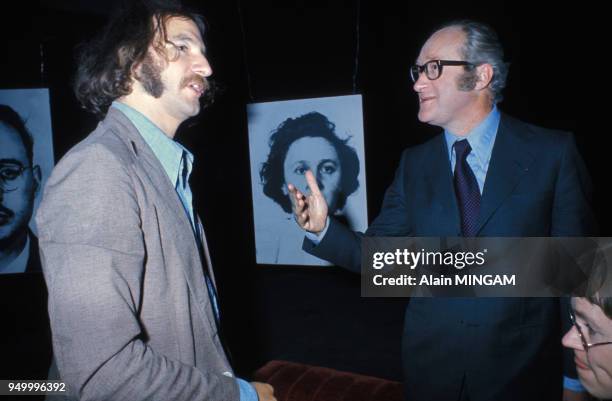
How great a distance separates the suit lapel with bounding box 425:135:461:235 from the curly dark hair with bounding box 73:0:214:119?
3.68 feet

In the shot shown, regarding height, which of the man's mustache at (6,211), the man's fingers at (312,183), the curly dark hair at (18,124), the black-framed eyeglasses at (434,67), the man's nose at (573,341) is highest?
the curly dark hair at (18,124)

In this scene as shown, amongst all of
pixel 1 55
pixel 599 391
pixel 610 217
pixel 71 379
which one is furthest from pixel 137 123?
pixel 1 55

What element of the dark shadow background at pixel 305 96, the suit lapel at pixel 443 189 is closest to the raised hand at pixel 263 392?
the suit lapel at pixel 443 189

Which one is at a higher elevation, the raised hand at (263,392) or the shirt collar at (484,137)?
the shirt collar at (484,137)

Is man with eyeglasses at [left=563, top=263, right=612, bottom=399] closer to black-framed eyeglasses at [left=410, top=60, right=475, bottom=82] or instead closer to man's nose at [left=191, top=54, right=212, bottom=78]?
black-framed eyeglasses at [left=410, top=60, right=475, bottom=82]

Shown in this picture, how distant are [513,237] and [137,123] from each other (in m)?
1.37

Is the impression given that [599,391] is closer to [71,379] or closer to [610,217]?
[71,379]

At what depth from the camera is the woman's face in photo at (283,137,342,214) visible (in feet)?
13.4

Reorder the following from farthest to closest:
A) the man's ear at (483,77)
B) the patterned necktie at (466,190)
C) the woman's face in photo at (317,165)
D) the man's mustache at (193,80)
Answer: the woman's face in photo at (317,165) → the man's ear at (483,77) → the patterned necktie at (466,190) → the man's mustache at (193,80)

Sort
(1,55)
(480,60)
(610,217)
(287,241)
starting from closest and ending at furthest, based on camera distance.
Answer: (480,60) < (610,217) < (1,55) < (287,241)

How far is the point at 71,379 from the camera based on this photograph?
84 centimetres

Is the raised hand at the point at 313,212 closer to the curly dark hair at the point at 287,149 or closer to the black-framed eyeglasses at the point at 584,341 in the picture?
the black-framed eyeglasses at the point at 584,341

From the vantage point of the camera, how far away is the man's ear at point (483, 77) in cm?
165

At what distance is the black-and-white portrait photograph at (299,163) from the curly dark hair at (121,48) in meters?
2.58
